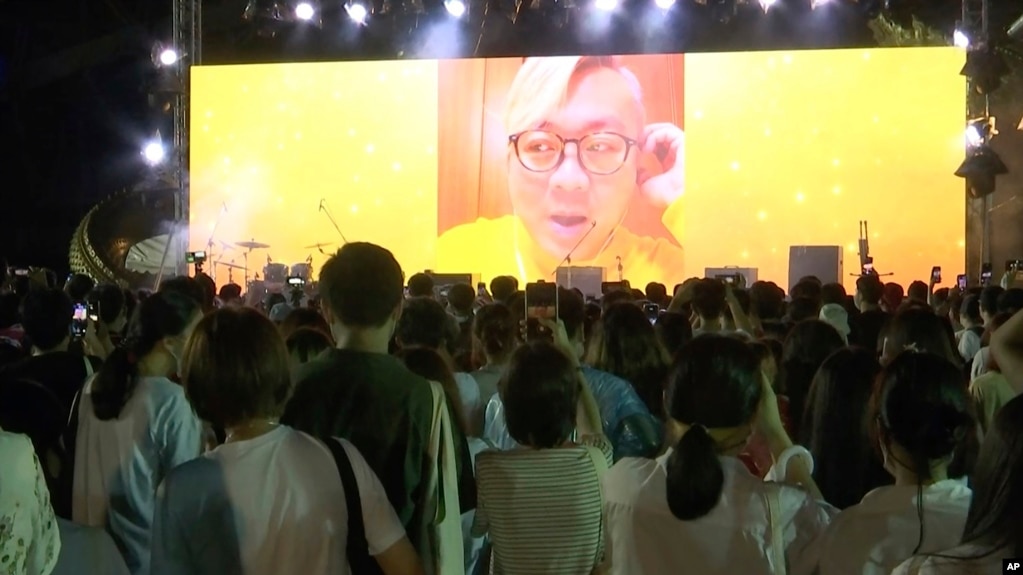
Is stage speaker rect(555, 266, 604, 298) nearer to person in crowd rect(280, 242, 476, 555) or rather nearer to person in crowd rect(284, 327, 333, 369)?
person in crowd rect(284, 327, 333, 369)

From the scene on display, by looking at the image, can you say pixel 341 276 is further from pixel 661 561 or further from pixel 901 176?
pixel 901 176

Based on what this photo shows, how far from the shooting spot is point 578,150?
11.1m

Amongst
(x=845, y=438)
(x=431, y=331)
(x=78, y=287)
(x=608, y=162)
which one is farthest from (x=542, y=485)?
(x=608, y=162)

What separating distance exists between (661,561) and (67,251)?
1333cm

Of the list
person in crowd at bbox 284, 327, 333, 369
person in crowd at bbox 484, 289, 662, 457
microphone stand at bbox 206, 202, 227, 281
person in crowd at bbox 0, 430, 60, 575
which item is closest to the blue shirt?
person in crowd at bbox 484, 289, 662, 457

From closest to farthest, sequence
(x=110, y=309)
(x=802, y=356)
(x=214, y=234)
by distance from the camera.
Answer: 1. (x=802, y=356)
2. (x=110, y=309)
3. (x=214, y=234)

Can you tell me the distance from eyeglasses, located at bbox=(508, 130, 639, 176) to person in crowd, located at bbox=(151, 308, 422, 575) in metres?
9.46

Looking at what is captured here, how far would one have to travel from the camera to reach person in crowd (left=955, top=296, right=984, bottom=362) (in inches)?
180

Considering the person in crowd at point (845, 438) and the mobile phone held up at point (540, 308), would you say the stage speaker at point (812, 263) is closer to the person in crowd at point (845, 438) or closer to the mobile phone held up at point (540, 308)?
the mobile phone held up at point (540, 308)

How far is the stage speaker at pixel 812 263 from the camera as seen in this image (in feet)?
32.7

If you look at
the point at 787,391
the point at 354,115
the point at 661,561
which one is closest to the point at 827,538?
the point at 661,561

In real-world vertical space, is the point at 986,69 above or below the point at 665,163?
above

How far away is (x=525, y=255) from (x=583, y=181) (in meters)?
1.01

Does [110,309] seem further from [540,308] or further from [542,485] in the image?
[542,485]
